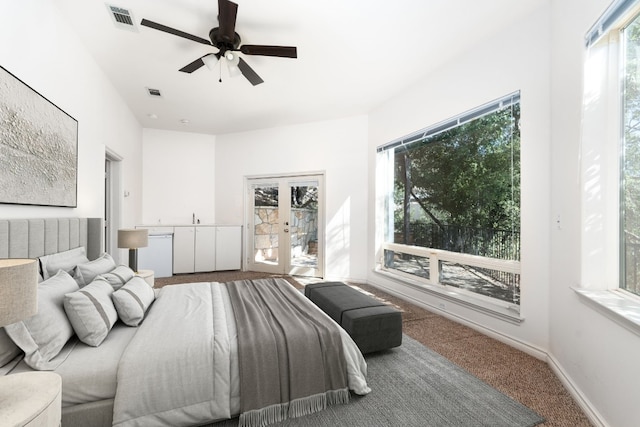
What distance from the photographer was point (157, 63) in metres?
3.24

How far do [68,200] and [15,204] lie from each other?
0.67 metres

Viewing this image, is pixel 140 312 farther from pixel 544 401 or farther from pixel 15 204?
pixel 544 401

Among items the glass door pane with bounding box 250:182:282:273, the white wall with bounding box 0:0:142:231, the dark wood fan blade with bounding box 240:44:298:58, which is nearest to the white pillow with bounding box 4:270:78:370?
the white wall with bounding box 0:0:142:231

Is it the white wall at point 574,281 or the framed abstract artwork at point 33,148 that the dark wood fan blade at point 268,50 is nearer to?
the framed abstract artwork at point 33,148

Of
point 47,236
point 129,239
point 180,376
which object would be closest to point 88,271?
point 47,236

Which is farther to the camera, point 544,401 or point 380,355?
point 380,355

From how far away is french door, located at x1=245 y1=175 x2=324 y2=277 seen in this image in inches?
211

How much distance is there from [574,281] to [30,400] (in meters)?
2.96

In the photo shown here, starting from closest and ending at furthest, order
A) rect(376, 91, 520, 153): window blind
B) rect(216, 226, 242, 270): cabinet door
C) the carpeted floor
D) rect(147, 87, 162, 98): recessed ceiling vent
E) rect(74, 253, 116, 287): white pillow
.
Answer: the carpeted floor < rect(74, 253, 116, 287): white pillow < rect(376, 91, 520, 153): window blind < rect(147, 87, 162, 98): recessed ceiling vent < rect(216, 226, 242, 270): cabinet door

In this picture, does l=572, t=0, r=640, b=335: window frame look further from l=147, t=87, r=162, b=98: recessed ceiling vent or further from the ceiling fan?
l=147, t=87, r=162, b=98: recessed ceiling vent

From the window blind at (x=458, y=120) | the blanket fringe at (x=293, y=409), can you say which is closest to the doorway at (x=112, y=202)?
the blanket fringe at (x=293, y=409)

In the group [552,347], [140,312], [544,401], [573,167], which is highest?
[573,167]

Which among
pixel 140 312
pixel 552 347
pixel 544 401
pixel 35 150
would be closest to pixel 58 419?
pixel 140 312

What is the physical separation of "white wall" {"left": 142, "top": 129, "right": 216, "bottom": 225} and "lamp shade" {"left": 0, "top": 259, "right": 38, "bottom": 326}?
4.96 meters
